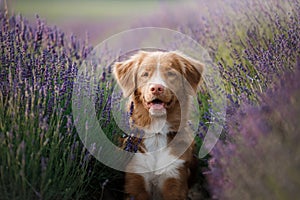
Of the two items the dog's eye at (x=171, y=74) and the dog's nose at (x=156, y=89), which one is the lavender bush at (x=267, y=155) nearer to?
the dog's nose at (x=156, y=89)

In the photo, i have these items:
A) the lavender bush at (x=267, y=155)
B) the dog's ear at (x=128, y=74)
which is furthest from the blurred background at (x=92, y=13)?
the lavender bush at (x=267, y=155)

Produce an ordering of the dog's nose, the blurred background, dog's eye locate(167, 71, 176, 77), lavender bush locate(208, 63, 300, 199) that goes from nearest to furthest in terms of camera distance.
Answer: lavender bush locate(208, 63, 300, 199) → the dog's nose → dog's eye locate(167, 71, 176, 77) → the blurred background

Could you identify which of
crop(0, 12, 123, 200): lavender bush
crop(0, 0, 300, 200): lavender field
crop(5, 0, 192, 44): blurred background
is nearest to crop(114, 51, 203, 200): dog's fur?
crop(0, 0, 300, 200): lavender field

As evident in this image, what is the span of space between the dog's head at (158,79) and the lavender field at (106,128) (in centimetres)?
20

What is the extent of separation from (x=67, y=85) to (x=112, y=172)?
716mm

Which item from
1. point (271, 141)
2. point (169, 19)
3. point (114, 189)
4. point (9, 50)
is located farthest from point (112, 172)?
point (169, 19)

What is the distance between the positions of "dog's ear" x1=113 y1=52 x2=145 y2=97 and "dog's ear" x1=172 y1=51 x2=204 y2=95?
0.33 meters

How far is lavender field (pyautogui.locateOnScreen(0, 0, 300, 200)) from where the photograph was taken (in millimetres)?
2281

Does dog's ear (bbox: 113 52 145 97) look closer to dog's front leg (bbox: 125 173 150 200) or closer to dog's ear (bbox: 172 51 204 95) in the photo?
dog's ear (bbox: 172 51 204 95)

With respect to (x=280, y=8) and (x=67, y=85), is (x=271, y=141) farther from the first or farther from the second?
(x=280, y=8)

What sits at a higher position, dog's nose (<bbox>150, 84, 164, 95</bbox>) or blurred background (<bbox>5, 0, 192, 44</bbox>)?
blurred background (<bbox>5, 0, 192, 44</bbox>)

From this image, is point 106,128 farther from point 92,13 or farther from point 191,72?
point 92,13

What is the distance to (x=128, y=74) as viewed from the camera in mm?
3578

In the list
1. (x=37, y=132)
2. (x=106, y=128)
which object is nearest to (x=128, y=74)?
(x=106, y=128)
